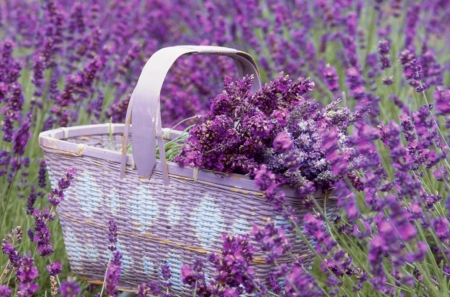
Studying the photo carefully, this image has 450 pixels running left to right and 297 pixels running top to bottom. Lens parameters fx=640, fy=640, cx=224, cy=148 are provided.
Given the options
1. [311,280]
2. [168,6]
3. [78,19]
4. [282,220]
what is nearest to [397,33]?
[168,6]

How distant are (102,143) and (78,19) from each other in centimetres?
120

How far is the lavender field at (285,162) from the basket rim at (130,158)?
0.03 m

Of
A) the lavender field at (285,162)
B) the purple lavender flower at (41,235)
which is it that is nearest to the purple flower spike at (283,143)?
the lavender field at (285,162)

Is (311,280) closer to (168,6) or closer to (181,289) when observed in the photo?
(181,289)

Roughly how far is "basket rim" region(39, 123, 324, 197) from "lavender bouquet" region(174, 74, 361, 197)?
0.08 feet

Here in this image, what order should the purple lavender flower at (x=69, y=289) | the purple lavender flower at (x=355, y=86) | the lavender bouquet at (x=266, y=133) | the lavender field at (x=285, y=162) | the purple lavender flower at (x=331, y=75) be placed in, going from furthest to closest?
the purple lavender flower at (x=331, y=75)
the purple lavender flower at (x=355, y=86)
the lavender bouquet at (x=266, y=133)
the lavender field at (x=285, y=162)
the purple lavender flower at (x=69, y=289)

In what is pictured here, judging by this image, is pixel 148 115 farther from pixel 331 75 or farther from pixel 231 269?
pixel 331 75

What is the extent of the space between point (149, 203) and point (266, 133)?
44cm

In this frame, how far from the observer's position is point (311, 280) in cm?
147

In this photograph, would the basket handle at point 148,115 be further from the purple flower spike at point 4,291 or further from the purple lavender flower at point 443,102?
the purple lavender flower at point 443,102

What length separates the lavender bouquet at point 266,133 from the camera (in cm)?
173

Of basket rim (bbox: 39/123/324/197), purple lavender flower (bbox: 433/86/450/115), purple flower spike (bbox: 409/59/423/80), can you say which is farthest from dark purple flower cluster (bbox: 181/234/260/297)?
purple flower spike (bbox: 409/59/423/80)

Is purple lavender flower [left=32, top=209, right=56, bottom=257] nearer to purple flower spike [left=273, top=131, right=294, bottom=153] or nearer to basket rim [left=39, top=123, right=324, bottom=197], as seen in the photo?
basket rim [left=39, top=123, right=324, bottom=197]

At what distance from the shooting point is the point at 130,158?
75.4 inches
